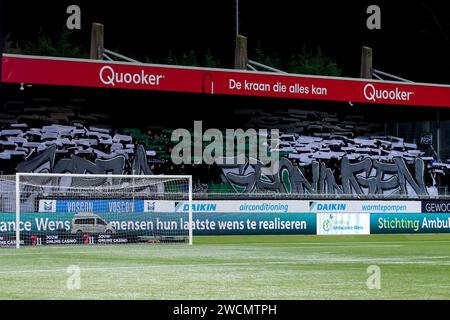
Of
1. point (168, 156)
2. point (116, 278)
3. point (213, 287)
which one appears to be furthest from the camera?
point (168, 156)

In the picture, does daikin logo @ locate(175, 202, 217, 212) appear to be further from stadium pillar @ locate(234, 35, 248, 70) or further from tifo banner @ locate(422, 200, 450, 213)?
tifo banner @ locate(422, 200, 450, 213)

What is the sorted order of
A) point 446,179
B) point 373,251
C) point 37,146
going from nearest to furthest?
1. point 373,251
2. point 37,146
3. point 446,179

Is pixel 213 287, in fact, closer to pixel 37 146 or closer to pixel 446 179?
pixel 37 146

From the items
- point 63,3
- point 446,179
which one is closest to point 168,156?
point 63,3

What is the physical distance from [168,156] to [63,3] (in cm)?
696

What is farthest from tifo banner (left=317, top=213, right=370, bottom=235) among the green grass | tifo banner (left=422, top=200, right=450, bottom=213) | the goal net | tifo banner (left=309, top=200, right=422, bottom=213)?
the green grass

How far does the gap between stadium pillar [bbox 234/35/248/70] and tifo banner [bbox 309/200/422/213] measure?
219 inches

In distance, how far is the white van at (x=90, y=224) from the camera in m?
26.6

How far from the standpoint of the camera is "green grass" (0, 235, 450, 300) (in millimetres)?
10922

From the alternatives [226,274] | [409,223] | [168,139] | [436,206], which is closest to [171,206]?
[168,139]

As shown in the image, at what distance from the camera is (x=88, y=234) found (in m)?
26.5

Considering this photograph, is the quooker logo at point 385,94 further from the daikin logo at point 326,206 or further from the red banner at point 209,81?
the daikin logo at point 326,206

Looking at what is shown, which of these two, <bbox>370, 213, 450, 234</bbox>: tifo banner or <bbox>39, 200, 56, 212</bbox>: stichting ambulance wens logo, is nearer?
<bbox>39, 200, 56, 212</bbox>: stichting ambulance wens logo

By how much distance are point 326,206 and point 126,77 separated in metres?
7.93
